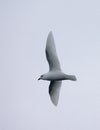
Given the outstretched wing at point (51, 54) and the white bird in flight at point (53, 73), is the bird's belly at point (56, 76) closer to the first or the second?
the white bird in flight at point (53, 73)

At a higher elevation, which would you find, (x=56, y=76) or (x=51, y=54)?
(x=51, y=54)

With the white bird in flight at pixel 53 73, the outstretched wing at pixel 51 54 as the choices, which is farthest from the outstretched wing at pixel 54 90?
the outstretched wing at pixel 51 54

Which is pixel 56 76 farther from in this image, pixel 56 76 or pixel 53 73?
pixel 53 73

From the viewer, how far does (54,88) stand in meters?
7.86

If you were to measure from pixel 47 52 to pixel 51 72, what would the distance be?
0.69 m

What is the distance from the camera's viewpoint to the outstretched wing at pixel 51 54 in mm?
7289

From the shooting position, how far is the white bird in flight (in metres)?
6.94

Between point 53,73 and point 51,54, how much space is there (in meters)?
0.63

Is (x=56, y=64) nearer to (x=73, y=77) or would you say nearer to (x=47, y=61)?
(x=47, y=61)

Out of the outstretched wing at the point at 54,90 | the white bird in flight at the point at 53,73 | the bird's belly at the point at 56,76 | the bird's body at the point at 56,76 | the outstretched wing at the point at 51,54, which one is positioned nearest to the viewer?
the bird's body at the point at 56,76

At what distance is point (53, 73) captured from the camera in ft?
23.2

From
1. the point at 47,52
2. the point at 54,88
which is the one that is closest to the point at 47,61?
the point at 47,52

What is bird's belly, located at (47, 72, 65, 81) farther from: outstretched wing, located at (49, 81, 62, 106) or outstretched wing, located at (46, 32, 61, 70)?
outstretched wing, located at (49, 81, 62, 106)

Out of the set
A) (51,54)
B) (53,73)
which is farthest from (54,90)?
(51,54)
